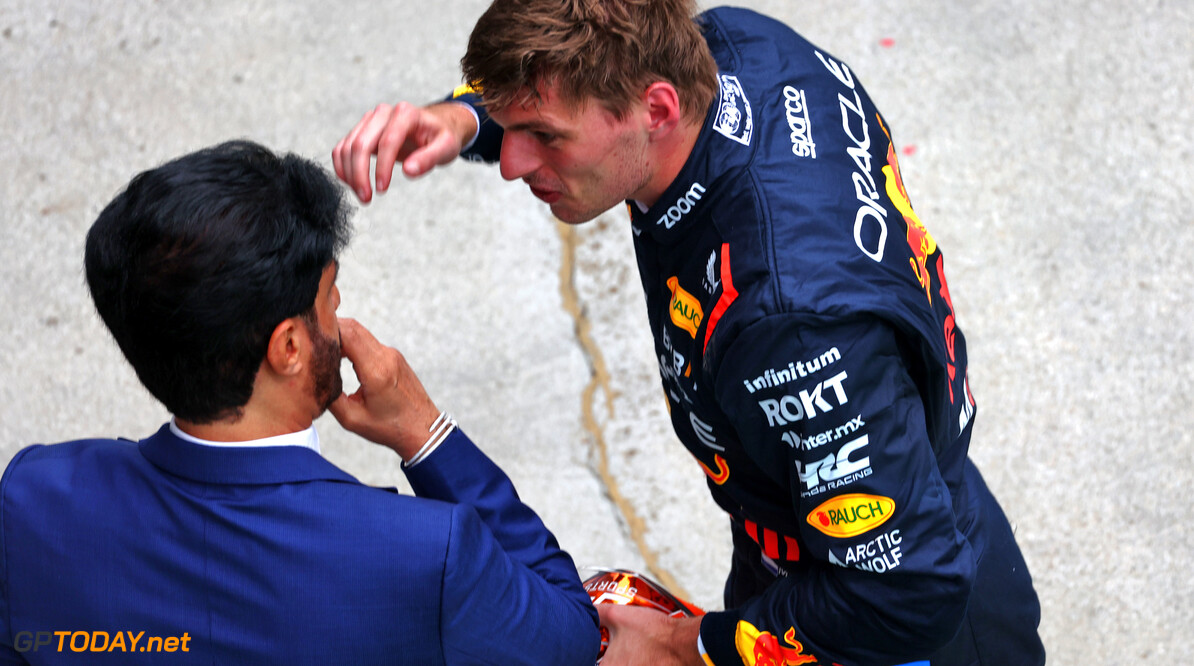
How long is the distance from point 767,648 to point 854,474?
15.2 inches

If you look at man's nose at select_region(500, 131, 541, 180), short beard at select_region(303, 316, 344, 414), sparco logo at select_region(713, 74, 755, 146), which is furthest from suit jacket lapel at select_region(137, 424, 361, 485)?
sparco logo at select_region(713, 74, 755, 146)

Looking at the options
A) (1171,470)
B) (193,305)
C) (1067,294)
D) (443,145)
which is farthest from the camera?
(1067,294)

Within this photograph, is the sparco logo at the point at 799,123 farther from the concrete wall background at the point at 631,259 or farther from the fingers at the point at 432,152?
the concrete wall background at the point at 631,259

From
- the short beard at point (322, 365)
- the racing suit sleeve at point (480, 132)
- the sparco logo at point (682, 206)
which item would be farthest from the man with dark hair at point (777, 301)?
the short beard at point (322, 365)

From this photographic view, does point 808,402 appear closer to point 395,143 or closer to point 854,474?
point 854,474

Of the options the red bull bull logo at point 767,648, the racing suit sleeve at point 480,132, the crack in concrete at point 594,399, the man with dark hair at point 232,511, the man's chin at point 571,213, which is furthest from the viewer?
the crack in concrete at point 594,399

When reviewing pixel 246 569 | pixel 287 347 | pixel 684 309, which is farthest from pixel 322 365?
pixel 684 309

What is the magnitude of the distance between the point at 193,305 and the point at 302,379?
22cm

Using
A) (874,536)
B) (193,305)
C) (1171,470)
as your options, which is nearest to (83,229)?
(193,305)

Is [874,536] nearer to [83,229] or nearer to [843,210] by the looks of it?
[843,210]

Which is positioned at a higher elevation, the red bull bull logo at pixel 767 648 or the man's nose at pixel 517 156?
the man's nose at pixel 517 156

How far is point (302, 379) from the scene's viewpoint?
1.51 meters

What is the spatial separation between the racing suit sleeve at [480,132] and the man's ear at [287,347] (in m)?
0.74

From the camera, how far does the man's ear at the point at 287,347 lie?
1.44m
